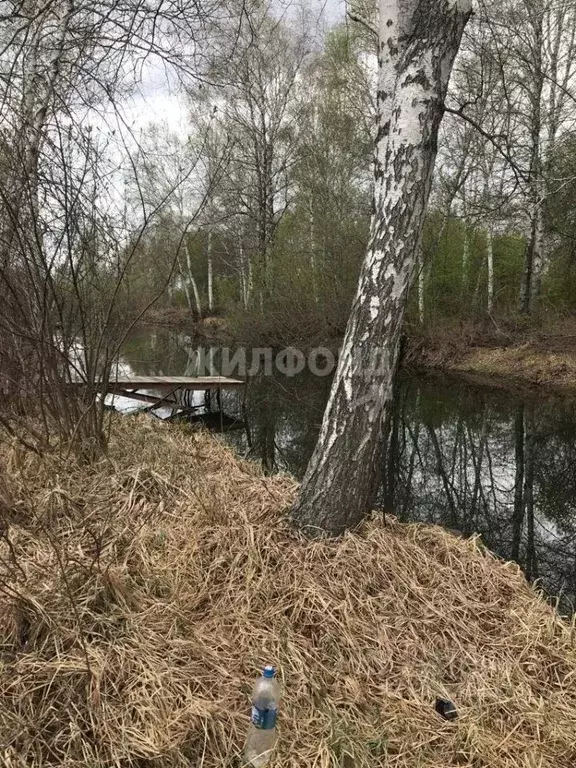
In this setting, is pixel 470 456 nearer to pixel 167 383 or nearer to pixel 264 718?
pixel 167 383

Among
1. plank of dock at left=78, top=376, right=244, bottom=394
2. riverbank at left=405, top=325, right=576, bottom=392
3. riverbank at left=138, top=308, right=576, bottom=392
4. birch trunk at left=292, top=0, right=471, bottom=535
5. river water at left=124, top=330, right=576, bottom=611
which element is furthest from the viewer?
riverbank at left=138, top=308, right=576, bottom=392

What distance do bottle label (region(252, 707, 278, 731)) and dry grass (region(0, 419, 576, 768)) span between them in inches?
4.6

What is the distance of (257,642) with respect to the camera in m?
2.10

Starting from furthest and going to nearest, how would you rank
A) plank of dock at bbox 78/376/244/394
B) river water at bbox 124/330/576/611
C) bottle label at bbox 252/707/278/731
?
plank of dock at bbox 78/376/244/394, river water at bbox 124/330/576/611, bottle label at bbox 252/707/278/731

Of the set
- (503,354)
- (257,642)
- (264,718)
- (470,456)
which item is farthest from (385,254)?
(503,354)

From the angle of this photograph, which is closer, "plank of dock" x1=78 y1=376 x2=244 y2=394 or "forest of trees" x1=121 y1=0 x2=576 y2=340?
"plank of dock" x1=78 y1=376 x2=244 y2=394

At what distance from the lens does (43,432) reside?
4.03m

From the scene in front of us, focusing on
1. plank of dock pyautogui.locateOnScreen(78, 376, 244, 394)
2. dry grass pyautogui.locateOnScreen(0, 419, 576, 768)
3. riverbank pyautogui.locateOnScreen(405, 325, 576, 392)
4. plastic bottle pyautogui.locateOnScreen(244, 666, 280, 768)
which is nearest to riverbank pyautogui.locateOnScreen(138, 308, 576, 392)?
riverbank pyautogui.locateOnScreen(405, 325, 576, 392)

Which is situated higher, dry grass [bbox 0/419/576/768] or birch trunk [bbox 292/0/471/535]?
birch trunk [bbox 292/0/471/535]

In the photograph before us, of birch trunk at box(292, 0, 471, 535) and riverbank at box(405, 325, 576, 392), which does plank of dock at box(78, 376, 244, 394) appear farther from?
riverbank at box(405, 325, 576, 392)

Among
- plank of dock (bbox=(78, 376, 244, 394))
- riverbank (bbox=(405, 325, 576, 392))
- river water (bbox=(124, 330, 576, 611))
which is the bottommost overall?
river water (bbox=(124, 330, 576, 611))

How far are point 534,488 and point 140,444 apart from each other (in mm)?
4358

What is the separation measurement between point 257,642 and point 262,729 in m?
0.45

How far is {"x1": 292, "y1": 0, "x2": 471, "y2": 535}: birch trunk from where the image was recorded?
2.40m
